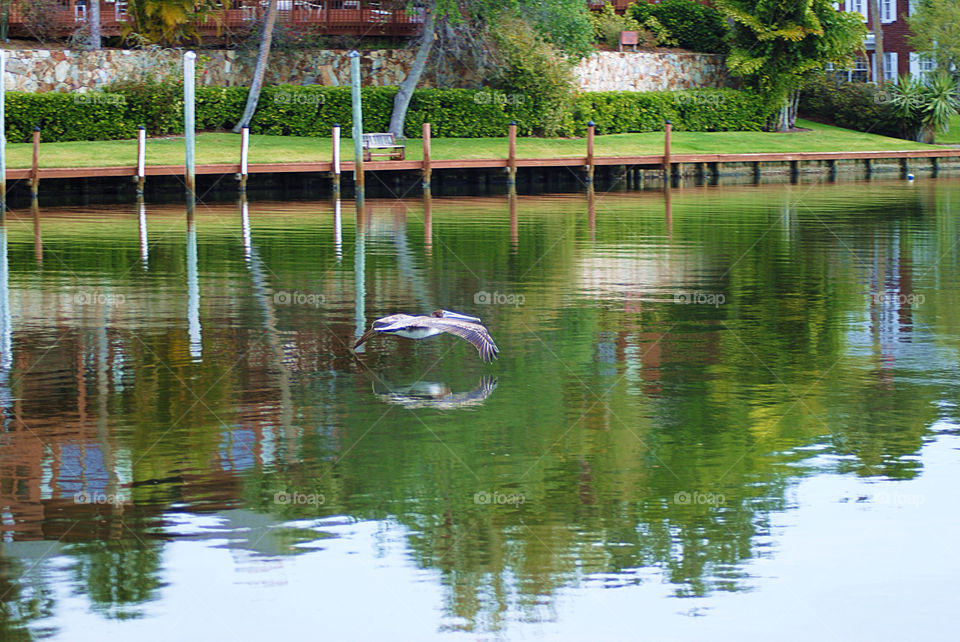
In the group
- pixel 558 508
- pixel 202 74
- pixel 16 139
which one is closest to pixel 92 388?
pixel 558 508

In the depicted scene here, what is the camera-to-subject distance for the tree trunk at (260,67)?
41094 millimetres

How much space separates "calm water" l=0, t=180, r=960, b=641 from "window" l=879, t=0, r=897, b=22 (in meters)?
43.1

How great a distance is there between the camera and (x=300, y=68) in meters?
44.9

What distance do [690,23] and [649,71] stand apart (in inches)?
155

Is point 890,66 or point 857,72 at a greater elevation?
point 890,66

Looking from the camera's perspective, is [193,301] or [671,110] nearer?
[193,301]

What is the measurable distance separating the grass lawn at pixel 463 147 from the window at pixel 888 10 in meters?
9.32

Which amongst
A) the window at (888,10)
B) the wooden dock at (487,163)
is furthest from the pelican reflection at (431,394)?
the window at (888,10)

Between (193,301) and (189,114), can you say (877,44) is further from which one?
(193,301)

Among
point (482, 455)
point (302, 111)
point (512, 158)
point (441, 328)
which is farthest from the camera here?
point (302, 111)

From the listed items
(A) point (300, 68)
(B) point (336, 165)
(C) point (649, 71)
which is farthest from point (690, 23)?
(B) point (336, 165)

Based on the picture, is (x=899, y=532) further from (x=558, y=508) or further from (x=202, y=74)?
(x=202, y=74)

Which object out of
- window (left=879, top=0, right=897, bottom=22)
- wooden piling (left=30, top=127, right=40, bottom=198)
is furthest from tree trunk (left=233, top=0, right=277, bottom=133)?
window (left=879, top=0, right=897, bottom=22)

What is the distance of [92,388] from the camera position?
12.7m
